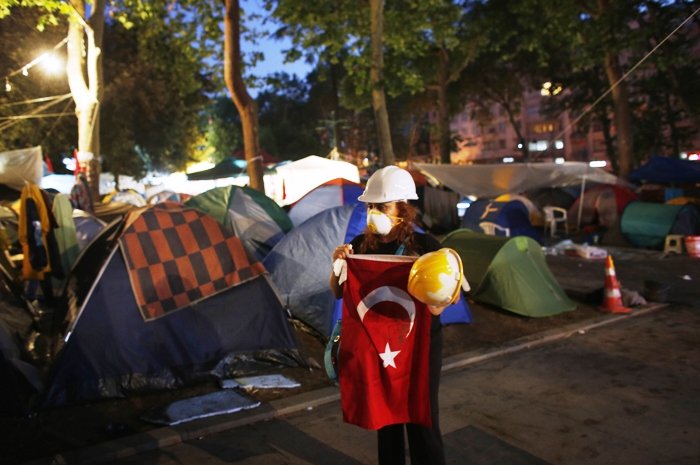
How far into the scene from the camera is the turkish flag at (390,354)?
2857mm

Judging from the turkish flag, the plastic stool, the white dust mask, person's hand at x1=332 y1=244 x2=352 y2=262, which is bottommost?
the plastic stool

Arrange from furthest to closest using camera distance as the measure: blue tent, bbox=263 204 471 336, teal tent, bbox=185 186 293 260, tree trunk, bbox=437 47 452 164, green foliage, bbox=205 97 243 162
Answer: green foliage, bbox=205 97 243 162
tree trunk, bbox=437 47 452 164
teal tent, bbox=185 186 293 260
blue tent, bbox=263 204 471 336

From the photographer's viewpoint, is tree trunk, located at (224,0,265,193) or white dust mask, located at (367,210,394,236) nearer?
white dust mask, located at (367,210,394,236)

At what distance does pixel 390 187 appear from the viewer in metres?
2.98

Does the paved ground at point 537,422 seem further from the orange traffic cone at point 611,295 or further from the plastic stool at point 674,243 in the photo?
the plastic stool at point 674,243

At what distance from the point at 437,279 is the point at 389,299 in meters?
0.38

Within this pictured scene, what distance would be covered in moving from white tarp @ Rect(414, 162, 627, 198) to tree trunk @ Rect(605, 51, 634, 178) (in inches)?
146

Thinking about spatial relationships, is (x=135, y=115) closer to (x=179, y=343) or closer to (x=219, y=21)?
(x=219, y=21)

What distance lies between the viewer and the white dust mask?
3.01 meters

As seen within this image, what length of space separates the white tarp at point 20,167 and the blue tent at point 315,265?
11.8 meters

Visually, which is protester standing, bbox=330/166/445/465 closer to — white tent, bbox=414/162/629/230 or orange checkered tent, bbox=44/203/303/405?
orange checkered tent, bbox=44/203/303/405

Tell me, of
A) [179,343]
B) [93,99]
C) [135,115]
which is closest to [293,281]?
[179,343]

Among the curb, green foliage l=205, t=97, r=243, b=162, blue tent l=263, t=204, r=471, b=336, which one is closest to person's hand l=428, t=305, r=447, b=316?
the curb

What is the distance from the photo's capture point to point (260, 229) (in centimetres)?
921
